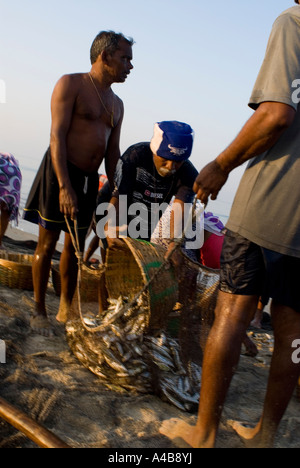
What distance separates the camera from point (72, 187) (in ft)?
12.3

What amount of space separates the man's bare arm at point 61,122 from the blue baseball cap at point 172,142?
706 mm

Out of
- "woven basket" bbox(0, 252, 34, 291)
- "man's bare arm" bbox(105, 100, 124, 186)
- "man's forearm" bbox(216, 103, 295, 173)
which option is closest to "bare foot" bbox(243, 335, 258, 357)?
"man's bare arm" bbox(105, 100, 124, 186)

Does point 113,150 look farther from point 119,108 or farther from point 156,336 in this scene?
point 156,336

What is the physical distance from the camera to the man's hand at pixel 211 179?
2.14m

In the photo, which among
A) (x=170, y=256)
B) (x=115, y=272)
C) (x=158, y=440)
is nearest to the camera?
(x=158, y=440)

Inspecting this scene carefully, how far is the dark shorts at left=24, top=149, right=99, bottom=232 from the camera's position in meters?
3.73

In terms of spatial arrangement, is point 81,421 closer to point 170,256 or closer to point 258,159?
point 170,256

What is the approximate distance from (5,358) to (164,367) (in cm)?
103

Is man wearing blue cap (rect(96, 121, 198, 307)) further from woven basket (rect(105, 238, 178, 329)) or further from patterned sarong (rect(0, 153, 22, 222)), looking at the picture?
patterned sarong (rect(0, 153, 22, 222))

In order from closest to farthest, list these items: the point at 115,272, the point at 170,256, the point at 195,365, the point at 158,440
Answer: the point at 158,440, the point at 170,256, the point at 195,365, the point at 115,272

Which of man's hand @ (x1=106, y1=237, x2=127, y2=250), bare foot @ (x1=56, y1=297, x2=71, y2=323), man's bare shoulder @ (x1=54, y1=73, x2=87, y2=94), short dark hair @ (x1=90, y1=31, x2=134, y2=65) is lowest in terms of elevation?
bare foot @ (x1=56, y1=297, x2=71, y2=323)

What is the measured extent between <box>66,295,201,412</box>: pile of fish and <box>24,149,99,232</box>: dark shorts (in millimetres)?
1024
